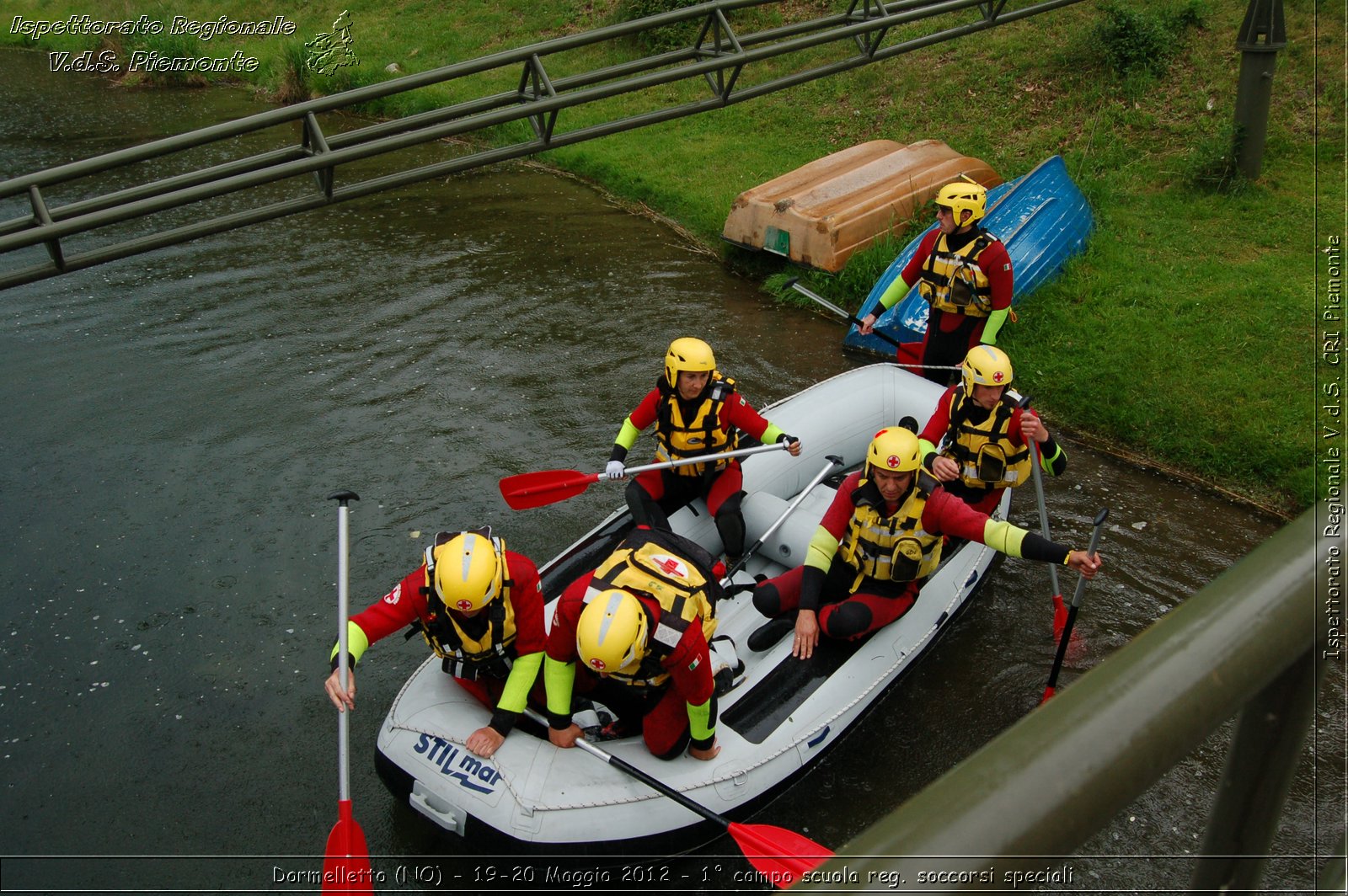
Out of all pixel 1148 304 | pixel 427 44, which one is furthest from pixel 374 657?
pixel 427 44

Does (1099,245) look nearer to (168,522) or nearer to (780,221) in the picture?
(780,221)

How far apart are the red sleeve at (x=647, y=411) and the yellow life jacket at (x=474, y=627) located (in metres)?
1.74

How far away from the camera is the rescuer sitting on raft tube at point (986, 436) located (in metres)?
5.59

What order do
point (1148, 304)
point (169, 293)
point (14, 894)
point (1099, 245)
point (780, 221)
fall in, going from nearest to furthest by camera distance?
point (14, 894), point (1148, 304), point (1099, 245), point (780, 221), point (169, 293)

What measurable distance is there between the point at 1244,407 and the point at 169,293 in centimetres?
1019

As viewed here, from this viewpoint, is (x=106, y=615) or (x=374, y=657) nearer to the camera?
(x=374, y=657)

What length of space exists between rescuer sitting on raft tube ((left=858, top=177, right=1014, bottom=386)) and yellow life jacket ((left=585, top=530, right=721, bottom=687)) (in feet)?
10.4

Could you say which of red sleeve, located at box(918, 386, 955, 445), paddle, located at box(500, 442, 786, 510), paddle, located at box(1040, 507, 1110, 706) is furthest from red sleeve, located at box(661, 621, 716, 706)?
red sleeve, located at box(918, 386, 955, 445)

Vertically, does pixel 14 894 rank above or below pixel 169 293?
below

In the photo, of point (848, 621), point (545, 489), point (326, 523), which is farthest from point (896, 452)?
point (326, 523)

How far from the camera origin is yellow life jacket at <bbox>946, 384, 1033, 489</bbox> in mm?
5703

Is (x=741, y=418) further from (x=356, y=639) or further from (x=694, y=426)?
(x=356, y=639)

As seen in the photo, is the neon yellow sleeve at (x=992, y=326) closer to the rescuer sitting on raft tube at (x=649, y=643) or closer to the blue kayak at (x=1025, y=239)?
the blue kayak at (x=1025, y=239)

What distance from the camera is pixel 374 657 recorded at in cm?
597
